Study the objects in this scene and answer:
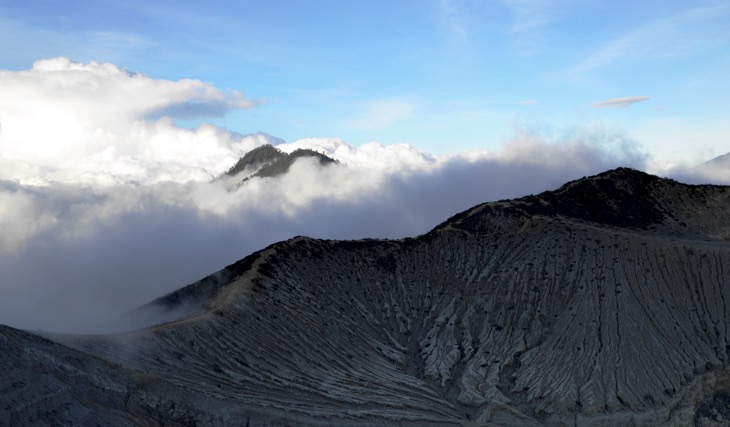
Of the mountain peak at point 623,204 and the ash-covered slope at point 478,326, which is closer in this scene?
the ash-covered slope at point 478,326

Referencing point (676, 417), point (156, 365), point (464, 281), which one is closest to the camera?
point (156, 365)

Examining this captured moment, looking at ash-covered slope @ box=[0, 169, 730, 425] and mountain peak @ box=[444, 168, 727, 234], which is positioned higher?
mountain peak @ box=[444, 168, 727, 234]

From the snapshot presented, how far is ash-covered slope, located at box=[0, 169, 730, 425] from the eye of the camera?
97750mm

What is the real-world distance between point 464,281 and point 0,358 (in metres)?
90.0

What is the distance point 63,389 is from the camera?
7038 centimetres

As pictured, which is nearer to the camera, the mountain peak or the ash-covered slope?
the ash-covered slope

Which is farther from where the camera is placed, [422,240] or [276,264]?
[422,240]

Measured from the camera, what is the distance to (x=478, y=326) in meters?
132

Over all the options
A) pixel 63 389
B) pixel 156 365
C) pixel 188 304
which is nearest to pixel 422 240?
pixel 188 304

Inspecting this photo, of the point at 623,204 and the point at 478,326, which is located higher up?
the point at 623,204

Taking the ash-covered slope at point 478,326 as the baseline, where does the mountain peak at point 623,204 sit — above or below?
above

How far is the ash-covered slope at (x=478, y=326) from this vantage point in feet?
321

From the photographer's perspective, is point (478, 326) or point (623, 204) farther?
point (623, 204)

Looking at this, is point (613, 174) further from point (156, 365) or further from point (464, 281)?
point (156, 365)
